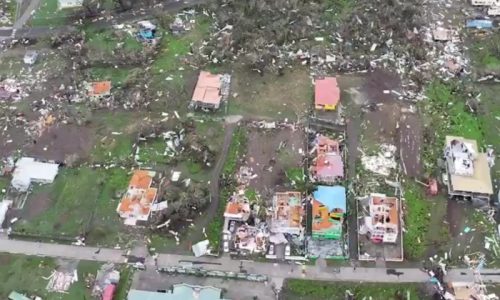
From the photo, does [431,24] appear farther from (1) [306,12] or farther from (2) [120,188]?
(2) [120,188]

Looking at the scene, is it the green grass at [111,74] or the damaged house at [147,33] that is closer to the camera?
the green grass at [111,74]

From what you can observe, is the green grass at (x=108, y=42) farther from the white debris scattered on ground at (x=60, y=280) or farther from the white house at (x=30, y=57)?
the white debris scattered on ground at (x=60, y=280)

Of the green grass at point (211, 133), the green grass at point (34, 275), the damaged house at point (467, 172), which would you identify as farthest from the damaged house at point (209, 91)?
the damaged house at point (467, 172)

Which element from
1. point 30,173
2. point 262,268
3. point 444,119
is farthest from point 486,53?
point 30,173

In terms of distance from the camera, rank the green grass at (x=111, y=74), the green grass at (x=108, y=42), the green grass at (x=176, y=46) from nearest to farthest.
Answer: the green grass at (x=111, y=74), the green grass at (x=176, y=46), the green grass at (x=108, y=42)

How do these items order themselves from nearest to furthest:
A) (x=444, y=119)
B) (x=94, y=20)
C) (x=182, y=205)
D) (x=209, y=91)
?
(x=182, y=205) → (x=444, y=119) → (x=209, y=91) → (x=94, y=20)

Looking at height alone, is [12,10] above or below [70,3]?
below

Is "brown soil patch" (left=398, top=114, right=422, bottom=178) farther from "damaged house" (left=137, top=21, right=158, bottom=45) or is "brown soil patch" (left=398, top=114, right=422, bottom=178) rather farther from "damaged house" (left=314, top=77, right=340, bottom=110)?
"damaged house" (left=137, top=21, right=158, bottom=45)

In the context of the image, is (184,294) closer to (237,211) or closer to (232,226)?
(232,226)
